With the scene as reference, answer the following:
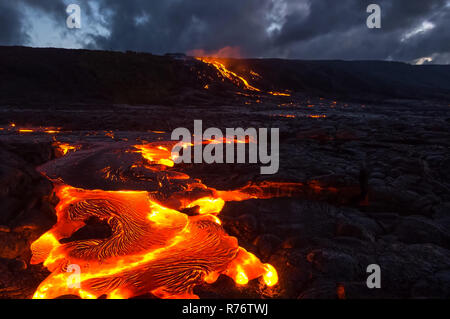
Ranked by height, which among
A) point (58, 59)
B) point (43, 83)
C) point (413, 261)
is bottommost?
point (413, 261)

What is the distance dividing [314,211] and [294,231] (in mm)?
671

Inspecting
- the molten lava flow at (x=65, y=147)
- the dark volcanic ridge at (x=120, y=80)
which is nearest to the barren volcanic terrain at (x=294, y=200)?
the molten lava flow at (x=65, y=147)

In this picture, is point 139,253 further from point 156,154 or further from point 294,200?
point 156,154

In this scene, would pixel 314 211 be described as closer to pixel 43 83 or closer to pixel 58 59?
pixel 43 83

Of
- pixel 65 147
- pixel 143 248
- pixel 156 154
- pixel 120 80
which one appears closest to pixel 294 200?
pixel 143 248

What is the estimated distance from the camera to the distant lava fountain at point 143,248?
2369 mm

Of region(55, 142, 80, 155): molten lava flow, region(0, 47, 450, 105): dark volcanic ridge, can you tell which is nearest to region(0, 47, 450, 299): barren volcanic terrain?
region(55, 142, 80, 155): molten lava flow

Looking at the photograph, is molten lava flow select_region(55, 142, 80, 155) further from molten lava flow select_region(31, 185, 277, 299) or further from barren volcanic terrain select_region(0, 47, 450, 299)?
molten lava flow select_region(31, 185, 277, 299)

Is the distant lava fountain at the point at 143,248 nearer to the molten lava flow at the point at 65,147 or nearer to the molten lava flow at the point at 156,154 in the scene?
the molten lava flow at the point at 156,154

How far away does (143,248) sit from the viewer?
2877 millimetres

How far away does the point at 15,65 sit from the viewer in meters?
23.0

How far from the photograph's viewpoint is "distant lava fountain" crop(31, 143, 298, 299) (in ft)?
7.77
